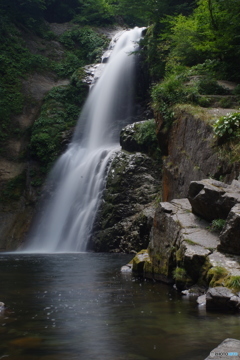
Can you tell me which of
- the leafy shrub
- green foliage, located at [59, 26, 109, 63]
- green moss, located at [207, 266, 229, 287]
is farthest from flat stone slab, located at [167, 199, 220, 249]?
green foliage, located at [59, 26, 109, 63]

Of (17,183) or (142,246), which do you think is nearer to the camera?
(142,246)

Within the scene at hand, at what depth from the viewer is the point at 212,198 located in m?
8.36

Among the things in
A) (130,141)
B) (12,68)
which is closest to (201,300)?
(130,141)

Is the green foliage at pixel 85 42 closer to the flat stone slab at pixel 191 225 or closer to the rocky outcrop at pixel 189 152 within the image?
the rocky outcrop at pixel 189 152

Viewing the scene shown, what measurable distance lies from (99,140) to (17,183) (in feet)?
19.5

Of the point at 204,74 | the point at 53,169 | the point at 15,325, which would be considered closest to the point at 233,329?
the point at 15,325

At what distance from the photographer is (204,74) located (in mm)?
15727

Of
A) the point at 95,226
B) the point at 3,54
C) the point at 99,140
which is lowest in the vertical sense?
the point at 95,226

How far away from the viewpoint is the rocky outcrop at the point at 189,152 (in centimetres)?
1083

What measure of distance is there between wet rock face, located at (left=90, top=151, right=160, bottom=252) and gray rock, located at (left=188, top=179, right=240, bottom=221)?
7.68 m

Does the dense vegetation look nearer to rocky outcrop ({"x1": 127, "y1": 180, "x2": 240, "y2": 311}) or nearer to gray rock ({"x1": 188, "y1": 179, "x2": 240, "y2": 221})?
gray rock ({"x1": 188, "y1": 179, "x2": 240, "y2": 221})

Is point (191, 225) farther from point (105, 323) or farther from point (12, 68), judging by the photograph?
point (12, 68)

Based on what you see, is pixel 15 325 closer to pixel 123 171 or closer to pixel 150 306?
pixel 150 306

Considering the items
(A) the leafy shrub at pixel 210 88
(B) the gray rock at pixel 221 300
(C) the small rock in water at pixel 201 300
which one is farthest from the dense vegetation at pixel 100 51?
(B) the gray rock at pixel 221 300
